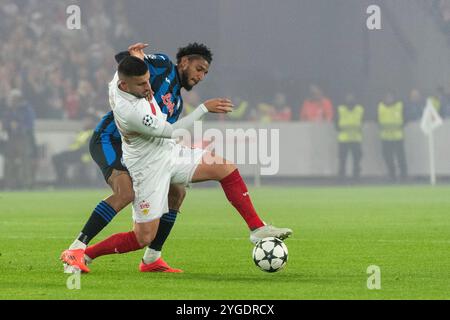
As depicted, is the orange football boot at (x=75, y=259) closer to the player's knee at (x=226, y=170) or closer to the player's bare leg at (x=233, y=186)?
the player's bare leg at (x=233, y=186)

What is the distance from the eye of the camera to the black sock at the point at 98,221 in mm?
8977

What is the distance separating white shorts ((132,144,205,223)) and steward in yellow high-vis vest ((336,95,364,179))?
17.9m

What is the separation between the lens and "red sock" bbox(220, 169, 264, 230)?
9.16 meters

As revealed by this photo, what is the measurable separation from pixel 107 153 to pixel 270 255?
58.2 inches

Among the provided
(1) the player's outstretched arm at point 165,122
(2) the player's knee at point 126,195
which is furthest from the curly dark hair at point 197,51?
(2) the player's knee at point 126,195

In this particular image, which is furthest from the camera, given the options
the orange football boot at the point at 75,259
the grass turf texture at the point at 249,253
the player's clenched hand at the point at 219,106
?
the orange football boot at the point at 75,259

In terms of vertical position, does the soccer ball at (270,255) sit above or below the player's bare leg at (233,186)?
below

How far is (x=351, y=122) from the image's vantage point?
2683cm

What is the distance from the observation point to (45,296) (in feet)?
24.2

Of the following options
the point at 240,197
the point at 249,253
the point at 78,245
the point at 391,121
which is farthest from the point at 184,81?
the point at 391,121

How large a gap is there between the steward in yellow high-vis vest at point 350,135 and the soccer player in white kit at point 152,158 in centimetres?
1776

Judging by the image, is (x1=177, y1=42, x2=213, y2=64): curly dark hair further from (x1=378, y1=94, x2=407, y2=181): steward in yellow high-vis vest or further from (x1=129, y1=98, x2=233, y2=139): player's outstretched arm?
(x1=378, y1=94, x2=407, y2=181): steward in yellow high-vis vest
